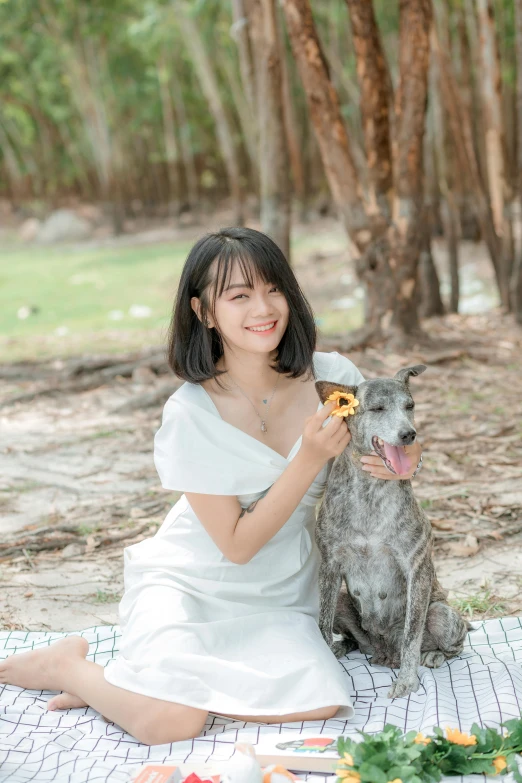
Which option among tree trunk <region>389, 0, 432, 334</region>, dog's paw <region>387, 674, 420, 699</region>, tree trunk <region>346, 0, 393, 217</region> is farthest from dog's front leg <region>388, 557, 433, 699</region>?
tree trunk <region>346, 0, 393, 217</region>

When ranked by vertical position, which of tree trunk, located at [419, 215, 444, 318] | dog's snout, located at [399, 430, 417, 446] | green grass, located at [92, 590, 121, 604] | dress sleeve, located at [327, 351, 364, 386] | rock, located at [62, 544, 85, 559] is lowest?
tree trunk, located at [419, 215, 444, 318]

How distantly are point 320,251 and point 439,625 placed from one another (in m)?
15.6

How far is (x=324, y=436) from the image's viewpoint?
121 inches

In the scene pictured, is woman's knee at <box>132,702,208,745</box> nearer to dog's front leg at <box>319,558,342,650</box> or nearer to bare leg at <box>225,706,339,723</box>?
bare leg at <box>225,706,339,723</box>

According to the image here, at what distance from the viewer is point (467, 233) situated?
16.6 metres

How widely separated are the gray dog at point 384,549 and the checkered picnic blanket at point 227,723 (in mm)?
102

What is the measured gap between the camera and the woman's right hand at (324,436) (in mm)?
3086

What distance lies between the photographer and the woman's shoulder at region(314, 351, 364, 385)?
3650 mm

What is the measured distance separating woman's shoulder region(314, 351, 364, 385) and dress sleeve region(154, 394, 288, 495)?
1.53ft

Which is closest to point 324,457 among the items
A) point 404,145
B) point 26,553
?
point 26,553

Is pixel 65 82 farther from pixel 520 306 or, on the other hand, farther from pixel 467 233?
pixel 520 306

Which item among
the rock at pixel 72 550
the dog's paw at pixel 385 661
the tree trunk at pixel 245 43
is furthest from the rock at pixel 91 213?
the dog's paw at pixel 385 661

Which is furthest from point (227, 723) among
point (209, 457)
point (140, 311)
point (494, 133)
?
point (140, 311)

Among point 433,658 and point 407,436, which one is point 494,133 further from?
point 407,436
